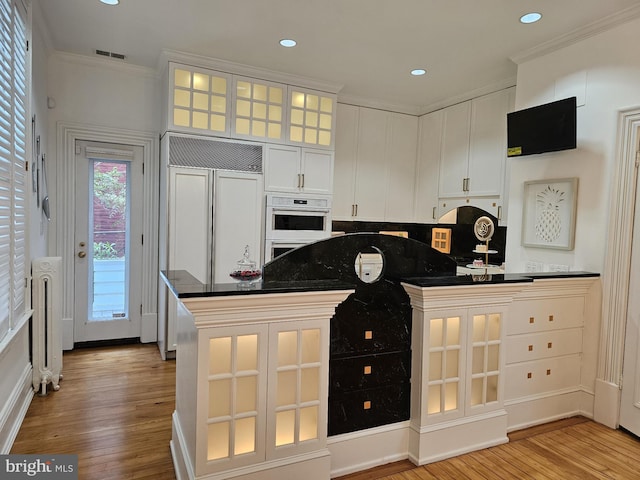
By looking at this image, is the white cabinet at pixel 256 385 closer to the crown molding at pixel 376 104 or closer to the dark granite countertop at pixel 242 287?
the dark granite countertop at pixel 242 287

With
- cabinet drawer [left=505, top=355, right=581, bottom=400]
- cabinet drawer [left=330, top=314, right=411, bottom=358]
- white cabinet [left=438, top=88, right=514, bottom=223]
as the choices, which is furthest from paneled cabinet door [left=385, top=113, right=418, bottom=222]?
cabinet drawer [left=330, top=314, right=411, bottom=358]

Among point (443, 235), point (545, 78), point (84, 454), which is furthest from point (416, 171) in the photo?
point (84, 454)

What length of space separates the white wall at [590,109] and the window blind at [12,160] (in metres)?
3.61

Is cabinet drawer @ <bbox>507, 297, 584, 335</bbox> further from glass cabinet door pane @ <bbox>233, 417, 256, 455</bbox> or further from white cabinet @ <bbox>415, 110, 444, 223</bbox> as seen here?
white cabinet @ <bbox>415, 110, 444, 223</bbox>

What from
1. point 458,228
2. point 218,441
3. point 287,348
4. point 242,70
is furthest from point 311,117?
point 218,441

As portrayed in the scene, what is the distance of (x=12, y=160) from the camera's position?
2.24m

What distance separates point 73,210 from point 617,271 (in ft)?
15.3

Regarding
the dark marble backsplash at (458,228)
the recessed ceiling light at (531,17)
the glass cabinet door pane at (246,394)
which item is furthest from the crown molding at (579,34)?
the glass cabinet door pane at (246,394)

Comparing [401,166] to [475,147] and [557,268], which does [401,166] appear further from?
[557,268]

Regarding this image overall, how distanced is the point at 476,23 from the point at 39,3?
313 cm

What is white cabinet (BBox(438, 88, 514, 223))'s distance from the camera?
395cm

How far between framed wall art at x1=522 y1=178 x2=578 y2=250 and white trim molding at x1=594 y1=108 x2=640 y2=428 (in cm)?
27

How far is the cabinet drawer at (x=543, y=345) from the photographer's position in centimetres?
264

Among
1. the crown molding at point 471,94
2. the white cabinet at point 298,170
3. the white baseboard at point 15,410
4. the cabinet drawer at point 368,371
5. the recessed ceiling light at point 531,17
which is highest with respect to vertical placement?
the recessed ceiling light at point 531,17
